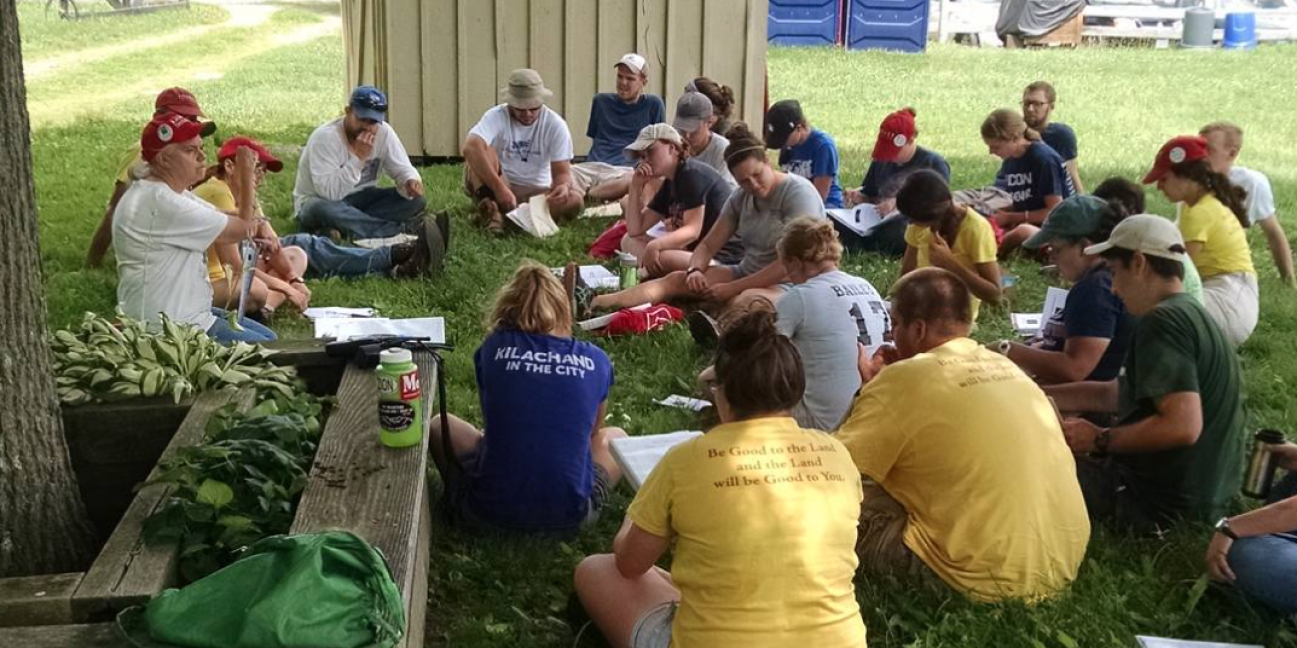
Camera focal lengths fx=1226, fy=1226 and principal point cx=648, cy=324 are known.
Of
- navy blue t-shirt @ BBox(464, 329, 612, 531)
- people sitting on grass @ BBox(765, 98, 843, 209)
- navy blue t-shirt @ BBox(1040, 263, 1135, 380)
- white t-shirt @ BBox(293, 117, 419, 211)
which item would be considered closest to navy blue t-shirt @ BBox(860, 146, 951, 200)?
people sitting on grass @ BBox(765, 98, 843, 209)

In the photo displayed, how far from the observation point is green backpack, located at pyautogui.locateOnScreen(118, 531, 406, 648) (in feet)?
8.20

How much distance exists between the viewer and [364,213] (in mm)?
9188

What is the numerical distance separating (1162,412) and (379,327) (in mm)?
3841

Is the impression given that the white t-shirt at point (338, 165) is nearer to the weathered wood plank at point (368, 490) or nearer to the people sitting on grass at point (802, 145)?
the people sitting on grass at point (802, 145)

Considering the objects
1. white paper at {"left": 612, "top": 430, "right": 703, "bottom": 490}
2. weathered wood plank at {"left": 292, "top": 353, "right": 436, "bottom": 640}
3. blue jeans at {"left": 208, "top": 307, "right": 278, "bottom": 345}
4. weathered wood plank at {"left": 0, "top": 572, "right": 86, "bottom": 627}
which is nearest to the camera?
weathered wood plank at {"left": 0, "top": 572, "right": 86, "bottom": 627}

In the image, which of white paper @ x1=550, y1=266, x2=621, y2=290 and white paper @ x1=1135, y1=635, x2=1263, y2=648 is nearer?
white paper @ x1=1135, y1=635, x2=1263, y2=648

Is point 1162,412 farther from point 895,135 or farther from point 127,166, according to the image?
point 127,166

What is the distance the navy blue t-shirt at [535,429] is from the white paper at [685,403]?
143 centimetres

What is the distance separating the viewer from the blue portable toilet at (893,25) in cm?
2403

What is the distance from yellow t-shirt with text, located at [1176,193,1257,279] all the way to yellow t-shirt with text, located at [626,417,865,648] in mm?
3829

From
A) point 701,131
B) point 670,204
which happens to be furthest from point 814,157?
point 670,204

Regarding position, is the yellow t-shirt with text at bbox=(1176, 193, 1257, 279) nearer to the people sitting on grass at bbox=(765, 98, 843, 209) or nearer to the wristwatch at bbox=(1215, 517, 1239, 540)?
the wristwatch at bbox=(1215, 517, 1239, 540)

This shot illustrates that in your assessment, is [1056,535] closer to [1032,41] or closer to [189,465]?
[189,465]

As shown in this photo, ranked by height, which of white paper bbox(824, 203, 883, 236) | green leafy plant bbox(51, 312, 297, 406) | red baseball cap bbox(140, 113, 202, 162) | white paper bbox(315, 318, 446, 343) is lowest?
white paper bbox(315, 318, 446, 343)
